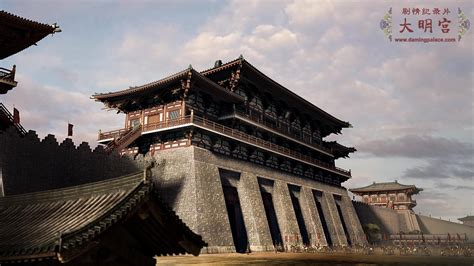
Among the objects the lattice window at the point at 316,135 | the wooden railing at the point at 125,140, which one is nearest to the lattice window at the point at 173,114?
the wooden railing at the point at 125,140

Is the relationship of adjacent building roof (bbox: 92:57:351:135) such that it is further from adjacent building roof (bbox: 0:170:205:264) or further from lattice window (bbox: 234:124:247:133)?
adjacent building roof (bbox: 0:170:205:264)

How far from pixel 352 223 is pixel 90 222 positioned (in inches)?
1804

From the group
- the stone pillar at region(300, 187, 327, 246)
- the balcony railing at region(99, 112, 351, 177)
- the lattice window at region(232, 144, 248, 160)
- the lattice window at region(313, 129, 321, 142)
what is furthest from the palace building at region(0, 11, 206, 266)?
the lattice window at region(313, 129, 321, 142)

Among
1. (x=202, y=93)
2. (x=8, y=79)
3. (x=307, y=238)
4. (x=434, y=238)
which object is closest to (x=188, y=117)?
(x=202, y=93)

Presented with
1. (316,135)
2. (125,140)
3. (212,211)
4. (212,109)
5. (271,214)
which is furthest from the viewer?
(316,135)

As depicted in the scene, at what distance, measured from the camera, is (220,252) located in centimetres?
2552

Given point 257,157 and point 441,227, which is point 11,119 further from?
point 441,227

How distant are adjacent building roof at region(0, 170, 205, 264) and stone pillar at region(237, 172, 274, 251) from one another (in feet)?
76.6

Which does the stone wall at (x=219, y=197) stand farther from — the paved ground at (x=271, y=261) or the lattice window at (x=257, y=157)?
Answer: the paved ground at (x=271, y=261)

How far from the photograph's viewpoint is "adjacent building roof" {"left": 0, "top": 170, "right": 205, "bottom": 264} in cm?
521

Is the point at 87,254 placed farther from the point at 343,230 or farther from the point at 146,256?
the point at 343,230

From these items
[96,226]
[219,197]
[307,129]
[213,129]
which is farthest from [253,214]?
[96,226]

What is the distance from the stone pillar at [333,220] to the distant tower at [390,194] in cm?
2679

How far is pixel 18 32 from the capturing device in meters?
22.7
